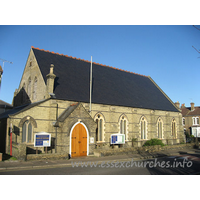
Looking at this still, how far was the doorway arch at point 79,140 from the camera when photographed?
63.3 feet

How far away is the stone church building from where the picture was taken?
63.0ft

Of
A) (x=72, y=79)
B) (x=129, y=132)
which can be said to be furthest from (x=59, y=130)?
(x=129, y=132)

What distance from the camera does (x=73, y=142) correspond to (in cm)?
1944

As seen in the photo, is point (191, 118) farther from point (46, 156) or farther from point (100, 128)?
point (46, 156)

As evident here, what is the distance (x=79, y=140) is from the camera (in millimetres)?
19703

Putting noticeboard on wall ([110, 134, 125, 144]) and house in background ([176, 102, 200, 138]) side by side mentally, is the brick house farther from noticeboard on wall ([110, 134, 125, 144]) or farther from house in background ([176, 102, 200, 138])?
noticeboard on wall ([110, 134, 125, 144])

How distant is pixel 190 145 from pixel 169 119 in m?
4.95

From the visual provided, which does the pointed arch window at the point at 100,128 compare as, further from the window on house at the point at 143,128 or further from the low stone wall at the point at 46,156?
the window on house at the point at 143,128

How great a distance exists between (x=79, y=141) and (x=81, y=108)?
3.31m

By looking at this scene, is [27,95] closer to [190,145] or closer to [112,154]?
[112,154]

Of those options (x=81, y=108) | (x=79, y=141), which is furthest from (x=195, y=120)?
(x=81, y=108)

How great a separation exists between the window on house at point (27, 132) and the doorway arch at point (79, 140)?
401cm

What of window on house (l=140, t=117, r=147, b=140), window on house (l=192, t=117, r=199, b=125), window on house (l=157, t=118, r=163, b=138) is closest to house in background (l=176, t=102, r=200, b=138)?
window on house (l=192, t=117, r=199, b=125)

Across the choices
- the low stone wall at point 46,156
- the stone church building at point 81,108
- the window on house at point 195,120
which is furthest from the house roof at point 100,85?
the window on house at point 195,120
